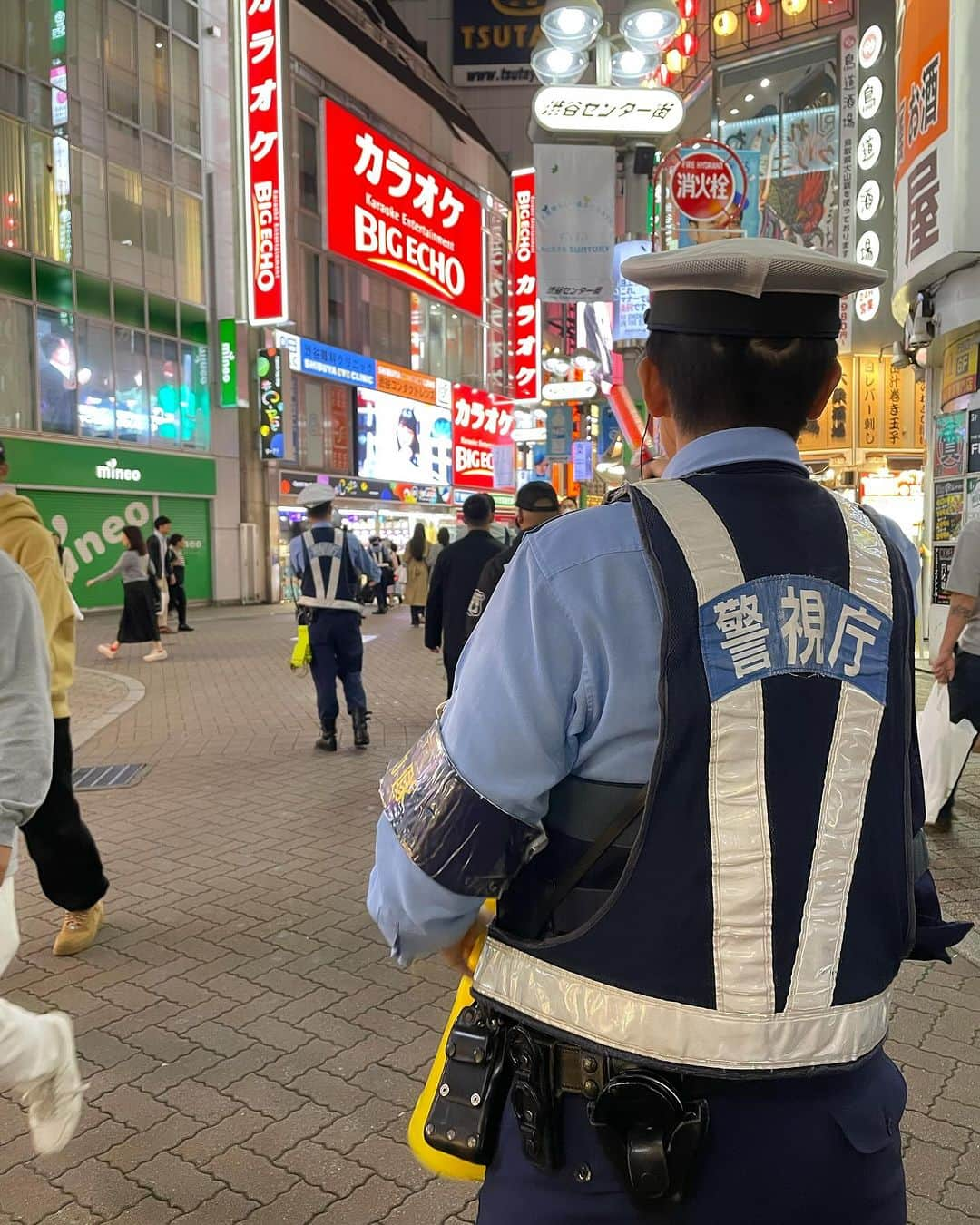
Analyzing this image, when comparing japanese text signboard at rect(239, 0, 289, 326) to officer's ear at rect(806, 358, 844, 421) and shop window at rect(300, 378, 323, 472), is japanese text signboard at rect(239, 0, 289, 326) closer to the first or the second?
shop window at rect(300, 378, 323, 472)

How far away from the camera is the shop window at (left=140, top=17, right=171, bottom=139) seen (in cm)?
2316

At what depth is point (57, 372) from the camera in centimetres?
2089

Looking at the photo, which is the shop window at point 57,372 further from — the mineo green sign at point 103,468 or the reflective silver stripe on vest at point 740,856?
the reflective silver stripe on vest at point 740,856

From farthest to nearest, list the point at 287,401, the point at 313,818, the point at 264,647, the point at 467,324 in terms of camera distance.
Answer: the point at 467,324
the point at 287,401
the point at 264,647
the point at 313,818

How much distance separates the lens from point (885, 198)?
16.4 meters

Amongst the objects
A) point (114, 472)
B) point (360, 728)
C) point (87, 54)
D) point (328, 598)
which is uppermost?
point (87, 54)

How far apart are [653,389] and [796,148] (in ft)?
69.9

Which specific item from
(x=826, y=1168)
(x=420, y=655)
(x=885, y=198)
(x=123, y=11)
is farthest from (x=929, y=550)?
(x=123, y=11)

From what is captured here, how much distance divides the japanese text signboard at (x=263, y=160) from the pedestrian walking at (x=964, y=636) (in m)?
21.1

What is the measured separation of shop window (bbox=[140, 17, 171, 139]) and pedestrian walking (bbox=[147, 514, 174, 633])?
38.6ft

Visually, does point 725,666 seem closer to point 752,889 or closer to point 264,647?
point 752,889

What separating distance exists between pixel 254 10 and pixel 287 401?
9.57 meters

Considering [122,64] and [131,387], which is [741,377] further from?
[122,64]

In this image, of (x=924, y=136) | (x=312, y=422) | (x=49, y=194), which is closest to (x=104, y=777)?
(x=924, y=136)
